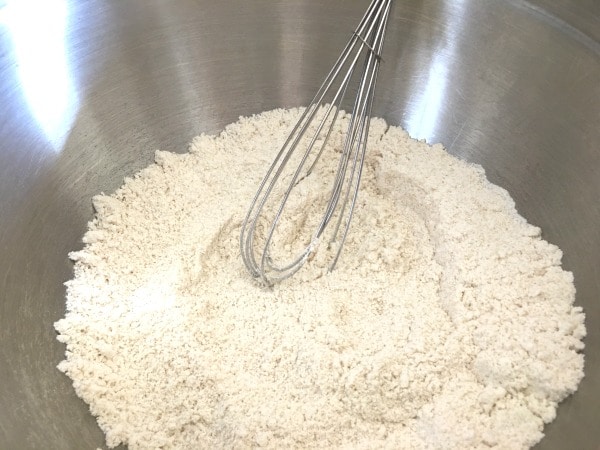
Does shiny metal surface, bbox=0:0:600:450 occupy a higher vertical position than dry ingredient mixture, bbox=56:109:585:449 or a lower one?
higher

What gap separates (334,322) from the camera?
1.04 m

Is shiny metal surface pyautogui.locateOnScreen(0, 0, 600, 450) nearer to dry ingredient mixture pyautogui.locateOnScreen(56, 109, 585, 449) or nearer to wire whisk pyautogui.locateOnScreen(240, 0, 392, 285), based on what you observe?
dry ingredient mixture pyautogui.locateOnScreen(56, 109, 585, 449)

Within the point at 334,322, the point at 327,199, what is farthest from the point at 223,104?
the point at 334,322

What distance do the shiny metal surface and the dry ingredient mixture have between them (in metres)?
0.05

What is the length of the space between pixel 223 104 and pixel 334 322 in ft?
2.17

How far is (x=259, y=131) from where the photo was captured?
1.35 meters

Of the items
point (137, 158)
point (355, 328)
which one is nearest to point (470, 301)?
point (355, 328)

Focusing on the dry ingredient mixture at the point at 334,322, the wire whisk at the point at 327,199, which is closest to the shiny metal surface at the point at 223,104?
the dry ingredient mixture at the point at 334,322

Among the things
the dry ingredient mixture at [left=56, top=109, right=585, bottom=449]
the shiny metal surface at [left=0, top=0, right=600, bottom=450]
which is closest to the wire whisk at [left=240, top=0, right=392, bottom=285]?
the dry ingredient mixture at [left=56, top=109, right=585, bottom=449]

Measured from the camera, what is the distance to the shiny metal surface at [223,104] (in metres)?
0.99

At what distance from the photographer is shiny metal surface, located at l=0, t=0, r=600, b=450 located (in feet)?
3.26

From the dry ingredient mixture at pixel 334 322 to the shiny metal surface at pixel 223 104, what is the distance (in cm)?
5

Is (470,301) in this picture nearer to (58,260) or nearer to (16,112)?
(58,260)

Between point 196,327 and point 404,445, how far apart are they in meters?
0.44
